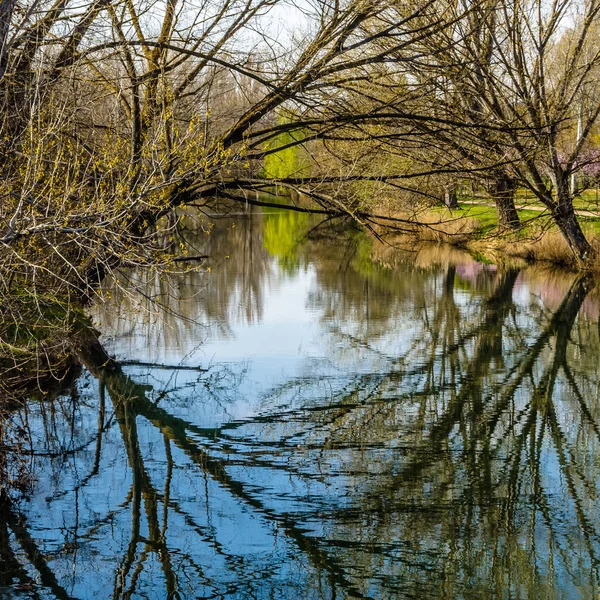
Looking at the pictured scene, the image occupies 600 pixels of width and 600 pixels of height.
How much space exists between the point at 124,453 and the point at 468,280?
478 inches

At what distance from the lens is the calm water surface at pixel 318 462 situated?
224 inches

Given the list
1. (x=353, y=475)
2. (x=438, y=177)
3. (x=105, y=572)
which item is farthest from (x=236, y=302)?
(x=105, y=572)

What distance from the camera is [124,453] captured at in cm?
783

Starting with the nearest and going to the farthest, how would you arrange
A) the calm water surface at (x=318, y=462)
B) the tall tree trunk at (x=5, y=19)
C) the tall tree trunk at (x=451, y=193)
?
the tall tree trunk at (x=5, y=19) < the calm water surface at (x=318, y=462) < the tall tree trunk at (x=451, y=193)

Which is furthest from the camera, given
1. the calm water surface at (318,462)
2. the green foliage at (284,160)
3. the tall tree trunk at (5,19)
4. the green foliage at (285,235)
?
the green foliage at (285,235)

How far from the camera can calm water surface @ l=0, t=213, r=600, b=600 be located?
568 centimetres

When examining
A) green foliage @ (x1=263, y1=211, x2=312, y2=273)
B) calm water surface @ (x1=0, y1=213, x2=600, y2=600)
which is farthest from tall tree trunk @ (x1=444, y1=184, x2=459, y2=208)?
green foliage @ (x1=263, y1=211, x2=312, y2=273)

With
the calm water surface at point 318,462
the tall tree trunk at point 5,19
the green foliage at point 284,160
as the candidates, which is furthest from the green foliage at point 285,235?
the tall tree trunk at point 5,19

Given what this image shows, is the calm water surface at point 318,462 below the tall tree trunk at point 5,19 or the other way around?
below

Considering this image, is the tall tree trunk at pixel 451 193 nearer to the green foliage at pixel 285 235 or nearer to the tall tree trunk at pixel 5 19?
the green foliage at pixel 285 235

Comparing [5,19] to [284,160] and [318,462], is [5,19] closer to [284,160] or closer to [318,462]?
[318,462]

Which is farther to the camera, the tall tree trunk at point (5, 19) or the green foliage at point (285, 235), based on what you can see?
the green foliage at point (285, 235)

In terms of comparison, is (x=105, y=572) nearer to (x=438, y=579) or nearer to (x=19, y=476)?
(x=19, y=476)

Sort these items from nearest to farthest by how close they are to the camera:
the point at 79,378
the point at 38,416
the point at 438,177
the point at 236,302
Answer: the point at 38,416 → the point at 79,378 → the point at 438,177 → the point at 236,302
